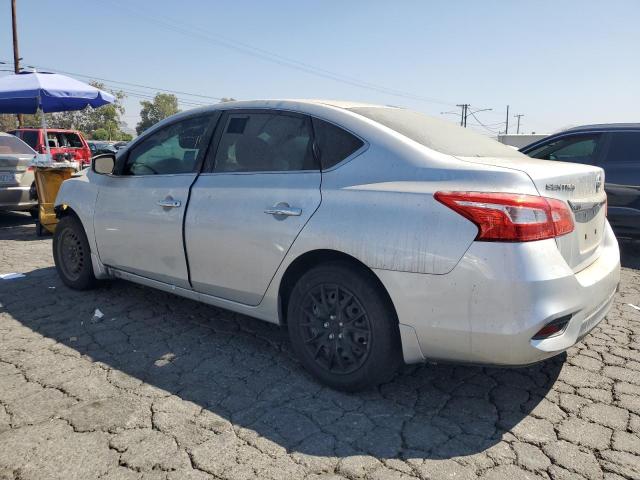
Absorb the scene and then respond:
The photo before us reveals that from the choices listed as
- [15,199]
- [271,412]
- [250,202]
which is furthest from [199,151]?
[15,199]

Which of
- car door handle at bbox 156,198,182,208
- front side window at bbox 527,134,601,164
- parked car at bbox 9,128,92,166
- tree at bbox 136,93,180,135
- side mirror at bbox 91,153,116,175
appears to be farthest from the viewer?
tree at bbox 136,93,180,135

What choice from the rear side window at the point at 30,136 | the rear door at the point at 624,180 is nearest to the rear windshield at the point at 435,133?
the rear door at the point at 624,180

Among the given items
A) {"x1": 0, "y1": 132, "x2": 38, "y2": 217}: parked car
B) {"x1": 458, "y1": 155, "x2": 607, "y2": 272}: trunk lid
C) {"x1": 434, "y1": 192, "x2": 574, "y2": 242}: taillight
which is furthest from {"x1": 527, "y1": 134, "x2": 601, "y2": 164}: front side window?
{"x1": 0, "y1": 132, "x2": 38, "y2": 217}: parked car

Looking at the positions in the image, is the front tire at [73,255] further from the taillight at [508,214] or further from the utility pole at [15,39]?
the utility pole at [15,39]

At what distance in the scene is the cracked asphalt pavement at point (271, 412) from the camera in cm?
222

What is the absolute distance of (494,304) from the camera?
2.26 meters

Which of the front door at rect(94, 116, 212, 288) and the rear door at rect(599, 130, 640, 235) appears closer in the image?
the front door at rect(94, 116, 212, 288)

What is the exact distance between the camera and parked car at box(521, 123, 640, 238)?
5.92 meters

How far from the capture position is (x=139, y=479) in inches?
83.5

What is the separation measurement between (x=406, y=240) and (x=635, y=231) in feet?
15.8

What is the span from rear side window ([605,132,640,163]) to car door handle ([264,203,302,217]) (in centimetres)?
494

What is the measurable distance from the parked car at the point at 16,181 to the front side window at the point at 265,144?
5969 mm

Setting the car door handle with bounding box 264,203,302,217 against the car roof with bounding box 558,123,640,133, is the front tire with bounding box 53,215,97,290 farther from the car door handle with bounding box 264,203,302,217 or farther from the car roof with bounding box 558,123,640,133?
the car roof with bounding box 558,123,640,133

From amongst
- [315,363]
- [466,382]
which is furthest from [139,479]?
[466,382]
